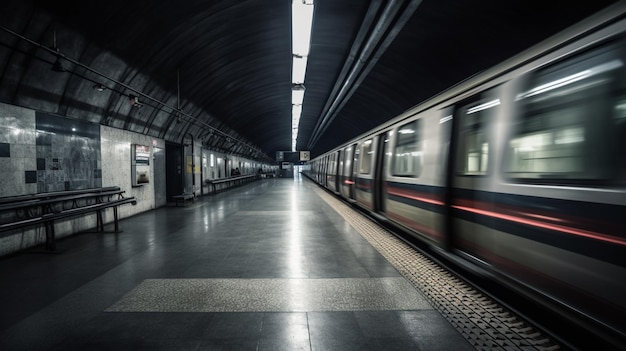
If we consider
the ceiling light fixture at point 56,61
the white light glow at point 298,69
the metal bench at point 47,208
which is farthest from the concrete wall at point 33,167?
the white light glow at point 298,69

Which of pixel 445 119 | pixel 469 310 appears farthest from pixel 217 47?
pixel 469 310

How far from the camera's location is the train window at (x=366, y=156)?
8.86 metres

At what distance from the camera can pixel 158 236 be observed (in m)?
6.88

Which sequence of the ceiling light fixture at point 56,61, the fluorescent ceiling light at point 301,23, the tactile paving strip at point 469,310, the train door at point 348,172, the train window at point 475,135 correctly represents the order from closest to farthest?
the tactile paving strip at point 469,310 < the train window at point 475,135 < the ceiling light fixture at point 56,61 < the fluorescent ceiling light at point 301,23 < the train door at point 348,172

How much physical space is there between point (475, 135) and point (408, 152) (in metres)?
2.12

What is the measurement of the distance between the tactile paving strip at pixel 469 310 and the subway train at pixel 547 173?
0.31 metres

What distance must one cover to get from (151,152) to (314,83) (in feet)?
30.2

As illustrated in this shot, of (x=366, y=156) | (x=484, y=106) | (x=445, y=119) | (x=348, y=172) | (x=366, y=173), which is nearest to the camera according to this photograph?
(x=484, y=106)

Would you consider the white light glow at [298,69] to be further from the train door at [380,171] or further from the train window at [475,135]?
the train window at [475,135]

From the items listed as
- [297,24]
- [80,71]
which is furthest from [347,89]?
[80,71]

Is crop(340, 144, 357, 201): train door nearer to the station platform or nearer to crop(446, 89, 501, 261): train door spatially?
the station platform

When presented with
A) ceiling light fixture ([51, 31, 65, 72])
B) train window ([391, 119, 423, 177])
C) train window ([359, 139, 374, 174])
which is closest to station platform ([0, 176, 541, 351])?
train window ([391, 119, 423, 177])

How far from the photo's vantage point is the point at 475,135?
3.98m

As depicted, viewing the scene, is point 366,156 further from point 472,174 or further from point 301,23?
point 472,174
